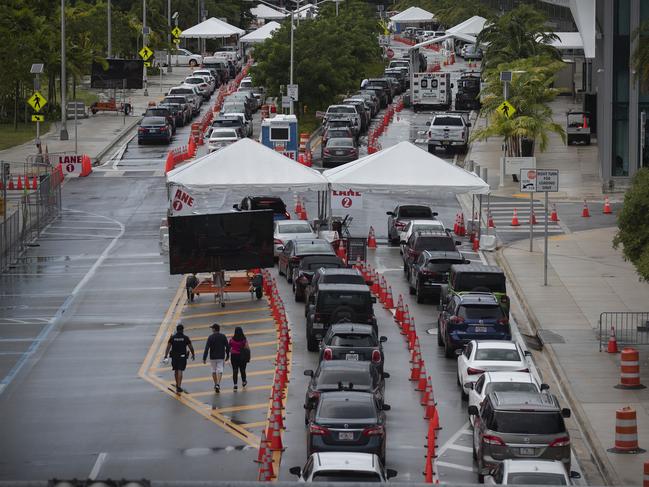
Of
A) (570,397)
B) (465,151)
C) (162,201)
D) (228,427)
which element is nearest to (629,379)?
(570,397)

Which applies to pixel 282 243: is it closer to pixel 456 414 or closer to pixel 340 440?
pixel 456 414

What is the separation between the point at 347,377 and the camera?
26.5 m

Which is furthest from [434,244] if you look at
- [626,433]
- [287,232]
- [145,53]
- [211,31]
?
[211,31]

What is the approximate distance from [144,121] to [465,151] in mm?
16194

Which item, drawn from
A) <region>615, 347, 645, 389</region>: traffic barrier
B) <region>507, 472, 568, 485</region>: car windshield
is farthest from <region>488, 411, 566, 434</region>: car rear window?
<region>615, 347, 645, 389</region>: traffic barrier

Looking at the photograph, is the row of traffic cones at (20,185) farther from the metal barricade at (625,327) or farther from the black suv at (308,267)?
the metal barricade at (625,327)

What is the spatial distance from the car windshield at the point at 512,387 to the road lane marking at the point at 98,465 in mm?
6355

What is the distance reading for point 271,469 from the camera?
76.6 ft

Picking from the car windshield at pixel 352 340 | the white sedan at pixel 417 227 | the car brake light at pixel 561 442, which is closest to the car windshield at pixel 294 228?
the white sedan at pixel 417 227

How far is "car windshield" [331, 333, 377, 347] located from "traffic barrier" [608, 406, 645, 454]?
618cm

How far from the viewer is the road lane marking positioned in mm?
23703

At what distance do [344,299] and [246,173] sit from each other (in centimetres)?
1390

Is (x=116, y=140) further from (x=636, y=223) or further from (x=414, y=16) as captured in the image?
(x=414, y=16)

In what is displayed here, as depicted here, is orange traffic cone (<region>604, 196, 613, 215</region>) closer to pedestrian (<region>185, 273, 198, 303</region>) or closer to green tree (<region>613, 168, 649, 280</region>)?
A: pedestrian (<region>185, 273, 198, 303</region>)
